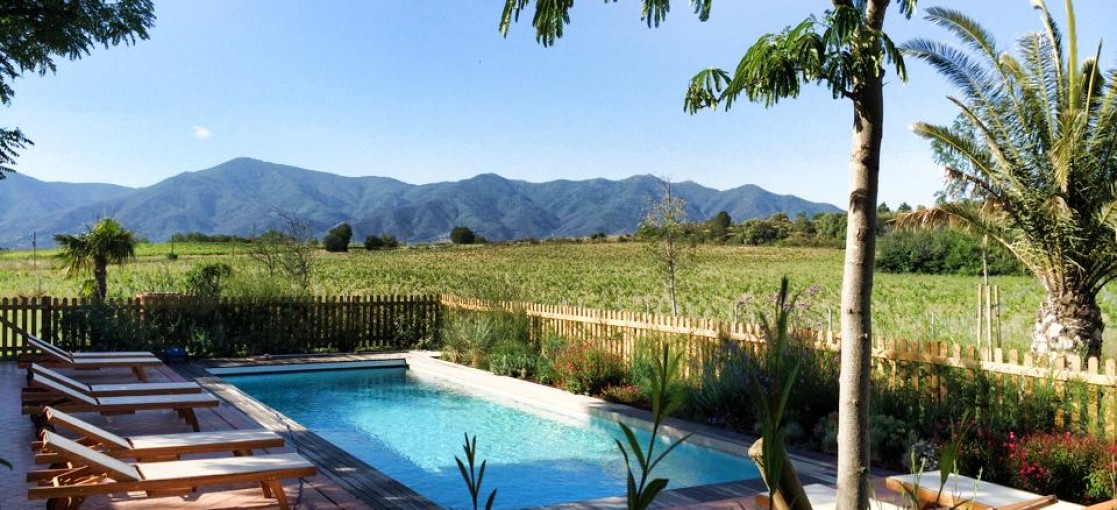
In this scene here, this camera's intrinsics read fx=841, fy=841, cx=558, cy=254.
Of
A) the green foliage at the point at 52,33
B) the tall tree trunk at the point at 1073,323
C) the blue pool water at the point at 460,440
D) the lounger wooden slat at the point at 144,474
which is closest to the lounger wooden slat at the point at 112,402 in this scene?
the blue pool water at the point at 460,440

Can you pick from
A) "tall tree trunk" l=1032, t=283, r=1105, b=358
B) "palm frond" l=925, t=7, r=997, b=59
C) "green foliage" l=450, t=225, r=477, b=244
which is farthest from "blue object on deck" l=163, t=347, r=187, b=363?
"green foliage" l=450, t=225, r=477, b=244

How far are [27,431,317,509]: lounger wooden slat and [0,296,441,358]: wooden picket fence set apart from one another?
8432 millimetres

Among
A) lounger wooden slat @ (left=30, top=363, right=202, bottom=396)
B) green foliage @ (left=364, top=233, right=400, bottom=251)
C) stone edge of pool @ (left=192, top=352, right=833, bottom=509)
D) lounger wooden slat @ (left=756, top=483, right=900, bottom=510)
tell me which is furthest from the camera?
green foliage @ (left=364, top=233, right=400, bottom=251)

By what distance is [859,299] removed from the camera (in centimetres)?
298

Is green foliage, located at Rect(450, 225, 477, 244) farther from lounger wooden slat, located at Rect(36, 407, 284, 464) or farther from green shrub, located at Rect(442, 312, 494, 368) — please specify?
lounger wooden slat, located at Rect(36, 407, 284, 464)

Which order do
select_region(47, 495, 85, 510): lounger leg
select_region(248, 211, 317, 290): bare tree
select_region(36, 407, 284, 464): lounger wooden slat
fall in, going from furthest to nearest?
select_region(248, 211, 317, 290): bare tree < select_region(36, 407, 284, 464): lounger wooden slat < select_region(47, 495, 85, 510): lounger leg

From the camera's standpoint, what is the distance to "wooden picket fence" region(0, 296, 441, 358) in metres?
13.6

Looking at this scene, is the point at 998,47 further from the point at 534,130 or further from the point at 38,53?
the point at 534,130

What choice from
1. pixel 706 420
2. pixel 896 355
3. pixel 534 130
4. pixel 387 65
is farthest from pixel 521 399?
pixel 534 130

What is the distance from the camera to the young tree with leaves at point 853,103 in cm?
293

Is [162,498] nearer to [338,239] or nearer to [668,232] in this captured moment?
[668,232]

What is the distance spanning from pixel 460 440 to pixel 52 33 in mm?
7621

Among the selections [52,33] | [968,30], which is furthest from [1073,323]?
[52,33]

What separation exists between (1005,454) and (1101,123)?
18.1ft
